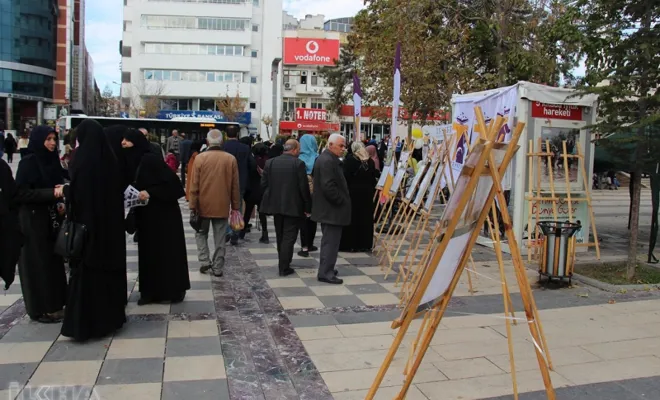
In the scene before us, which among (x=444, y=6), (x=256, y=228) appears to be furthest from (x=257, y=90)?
(x=256, y=228)

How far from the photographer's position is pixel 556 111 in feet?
28.2

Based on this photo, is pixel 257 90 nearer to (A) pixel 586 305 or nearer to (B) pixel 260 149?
(B) pixel 260 149

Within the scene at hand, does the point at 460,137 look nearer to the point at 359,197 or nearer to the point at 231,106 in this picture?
the point at 359,197

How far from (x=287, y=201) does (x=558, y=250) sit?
11.0ft

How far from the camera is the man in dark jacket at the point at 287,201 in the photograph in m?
7.08

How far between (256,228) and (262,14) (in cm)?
5842

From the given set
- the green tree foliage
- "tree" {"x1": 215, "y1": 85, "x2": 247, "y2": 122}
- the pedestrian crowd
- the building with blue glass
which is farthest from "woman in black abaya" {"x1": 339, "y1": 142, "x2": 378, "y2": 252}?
the building with blue glass

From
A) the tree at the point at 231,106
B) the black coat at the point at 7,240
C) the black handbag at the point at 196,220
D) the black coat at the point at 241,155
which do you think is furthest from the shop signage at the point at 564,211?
the tree at the point at 231,106

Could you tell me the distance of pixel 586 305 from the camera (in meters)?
5.94

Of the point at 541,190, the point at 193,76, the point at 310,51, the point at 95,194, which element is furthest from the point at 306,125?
the point at 95,194

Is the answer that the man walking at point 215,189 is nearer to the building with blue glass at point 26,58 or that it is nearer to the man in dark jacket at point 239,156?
the man in dark jacket at point 239,156

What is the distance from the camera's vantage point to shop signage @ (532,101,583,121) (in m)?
8.49

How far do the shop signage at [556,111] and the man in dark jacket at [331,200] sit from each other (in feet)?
11.7

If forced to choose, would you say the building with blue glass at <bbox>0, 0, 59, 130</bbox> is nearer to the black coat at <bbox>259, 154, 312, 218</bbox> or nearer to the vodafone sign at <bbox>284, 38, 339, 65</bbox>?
the vodafone sign at <bbox>284, 38, 339, 65</bbox>
